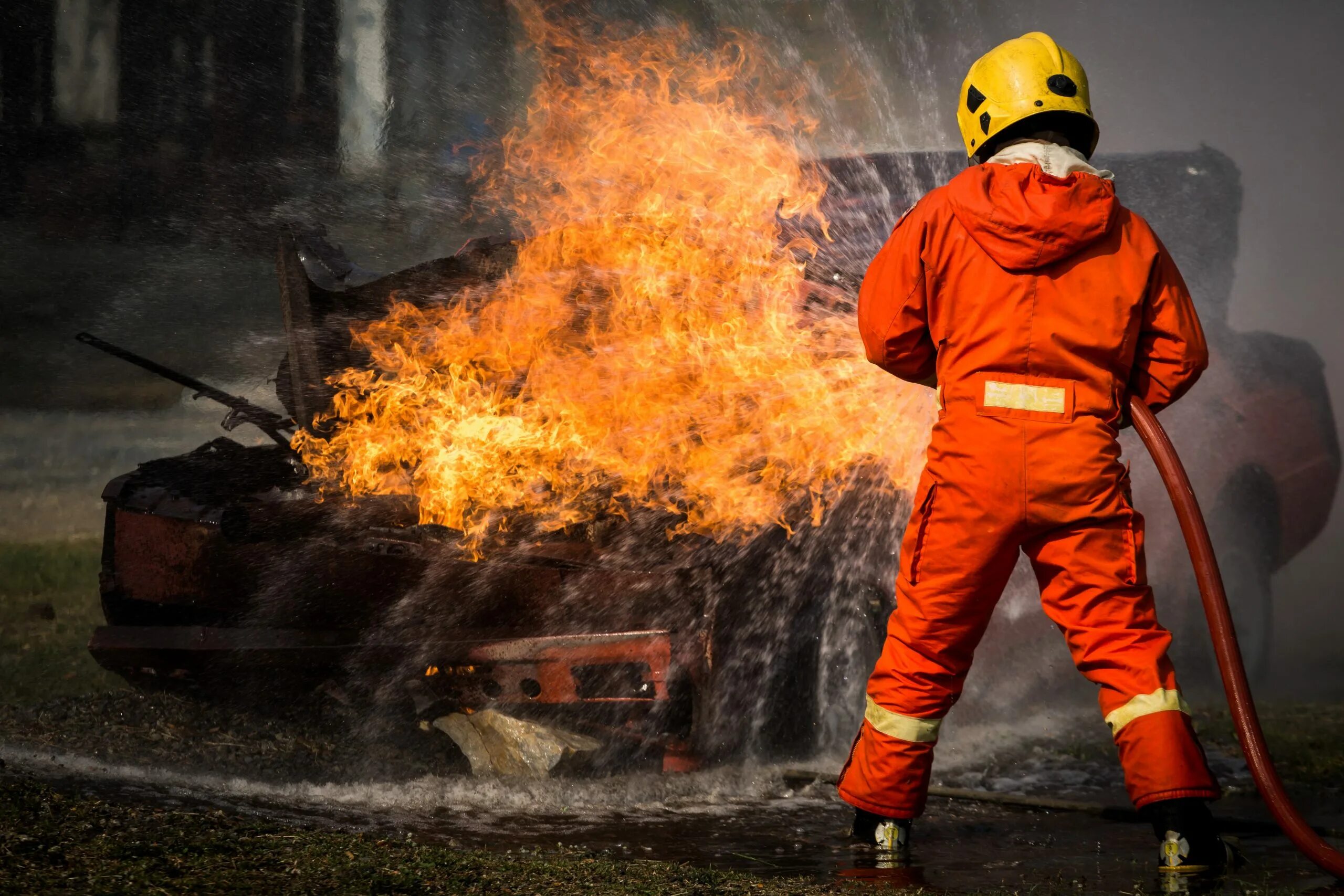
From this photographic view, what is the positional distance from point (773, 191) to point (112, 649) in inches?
142

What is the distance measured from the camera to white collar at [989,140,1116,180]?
292 cm

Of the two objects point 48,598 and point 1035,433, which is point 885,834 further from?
point 48,598

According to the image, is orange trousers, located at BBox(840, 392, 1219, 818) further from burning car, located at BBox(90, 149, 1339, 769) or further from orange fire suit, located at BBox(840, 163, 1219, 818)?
burning car, located at BBox(90, 149, 1339, 769)

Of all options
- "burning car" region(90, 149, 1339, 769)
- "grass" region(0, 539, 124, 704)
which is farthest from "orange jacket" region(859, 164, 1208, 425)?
"grass" region(0, 539, 124, 704)

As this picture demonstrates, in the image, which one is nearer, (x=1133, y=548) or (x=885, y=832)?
Answer: (x=1133, y=548)

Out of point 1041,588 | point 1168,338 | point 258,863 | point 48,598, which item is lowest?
point 258,863

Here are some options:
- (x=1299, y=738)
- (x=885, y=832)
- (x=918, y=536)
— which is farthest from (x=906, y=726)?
(x=1299, y=738)

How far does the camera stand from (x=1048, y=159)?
294 centimetres

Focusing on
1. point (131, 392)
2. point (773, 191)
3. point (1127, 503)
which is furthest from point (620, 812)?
point (131, 392)

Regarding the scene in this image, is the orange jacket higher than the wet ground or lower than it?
higher

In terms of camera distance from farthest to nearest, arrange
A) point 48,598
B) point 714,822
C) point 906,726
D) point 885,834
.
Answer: point 48,598
point 714,822
point 885,834
point 906,726

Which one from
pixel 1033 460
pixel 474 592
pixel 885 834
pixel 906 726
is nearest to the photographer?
pixel 1033 460

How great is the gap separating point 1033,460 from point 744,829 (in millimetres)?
1551

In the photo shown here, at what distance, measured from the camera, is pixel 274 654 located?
4.20 meters
